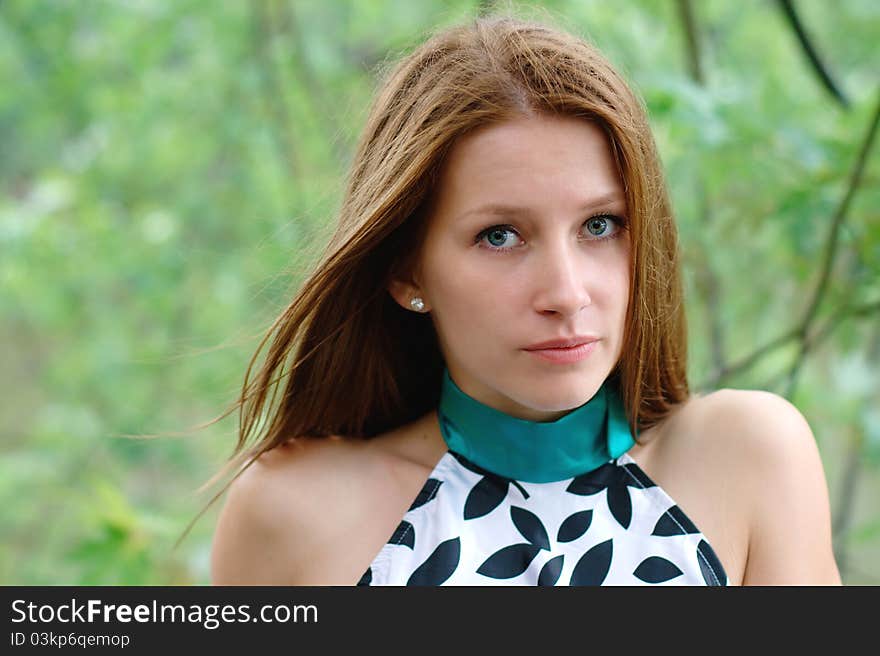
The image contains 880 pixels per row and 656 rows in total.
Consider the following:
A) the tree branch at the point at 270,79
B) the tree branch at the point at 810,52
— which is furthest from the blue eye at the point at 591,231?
the tree branch at the point at 270,79

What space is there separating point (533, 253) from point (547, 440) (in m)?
0.23

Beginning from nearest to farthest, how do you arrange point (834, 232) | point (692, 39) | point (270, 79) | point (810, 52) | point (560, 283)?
point (560, 283), point (834, 232), point (810, 52), point (692, 39), point (270, 79)

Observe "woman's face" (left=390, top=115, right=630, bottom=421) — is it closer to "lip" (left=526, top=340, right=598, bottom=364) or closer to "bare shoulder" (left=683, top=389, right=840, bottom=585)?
"lip" (left=526, top=340, right=598, bottom=364)

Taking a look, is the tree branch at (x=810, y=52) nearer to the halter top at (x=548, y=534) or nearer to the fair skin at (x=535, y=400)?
the fair skin at (x=535, y=400)

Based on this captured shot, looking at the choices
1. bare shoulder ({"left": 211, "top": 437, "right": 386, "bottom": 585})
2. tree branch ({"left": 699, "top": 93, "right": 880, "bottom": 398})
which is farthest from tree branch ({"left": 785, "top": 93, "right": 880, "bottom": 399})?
bare shoulder ({"left": 211, "top": 437, "right": 386, "bottom": 585})

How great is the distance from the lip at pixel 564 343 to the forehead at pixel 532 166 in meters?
0.14

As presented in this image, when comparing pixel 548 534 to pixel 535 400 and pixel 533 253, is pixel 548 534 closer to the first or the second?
pixel 535 400

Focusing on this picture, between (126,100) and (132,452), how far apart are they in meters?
1.28

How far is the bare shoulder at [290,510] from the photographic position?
3.90ft

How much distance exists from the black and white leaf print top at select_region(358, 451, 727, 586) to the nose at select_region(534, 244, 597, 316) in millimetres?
235

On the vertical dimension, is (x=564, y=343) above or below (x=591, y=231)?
below

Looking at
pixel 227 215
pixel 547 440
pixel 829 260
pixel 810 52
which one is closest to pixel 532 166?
pixel 547 440

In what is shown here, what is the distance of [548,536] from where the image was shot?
3.67 feet

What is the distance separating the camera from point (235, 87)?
3.25 m
